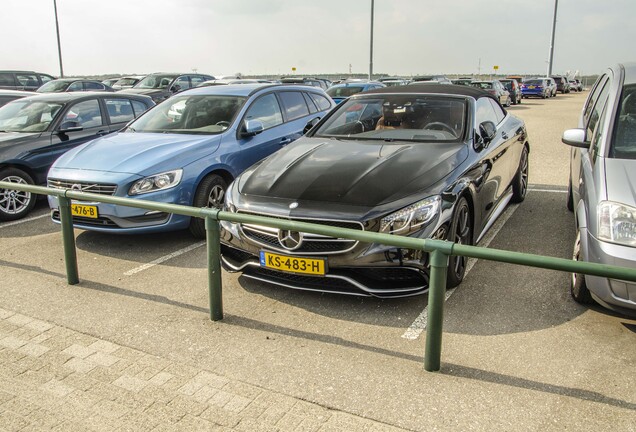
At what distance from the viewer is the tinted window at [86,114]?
8.14 metres

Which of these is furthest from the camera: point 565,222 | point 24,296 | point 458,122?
point 565,222

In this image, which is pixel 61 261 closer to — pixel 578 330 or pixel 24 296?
pixel 24 296

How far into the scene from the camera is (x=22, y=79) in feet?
66.5

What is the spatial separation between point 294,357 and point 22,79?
20747mm

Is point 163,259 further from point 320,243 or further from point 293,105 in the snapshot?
point 293,105

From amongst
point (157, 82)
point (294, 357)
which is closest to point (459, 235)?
point (294, 357)

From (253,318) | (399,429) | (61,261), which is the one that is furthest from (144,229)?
(399,429)

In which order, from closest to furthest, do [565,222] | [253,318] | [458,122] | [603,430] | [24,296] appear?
1. [603,430]
2. [253,318]
3. [24,296]
4. [458,122]
5. [565,222]

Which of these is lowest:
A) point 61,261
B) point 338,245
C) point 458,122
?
point 61,261

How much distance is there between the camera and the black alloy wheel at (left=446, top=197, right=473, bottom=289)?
439cm

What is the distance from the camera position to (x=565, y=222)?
6523 millimetres

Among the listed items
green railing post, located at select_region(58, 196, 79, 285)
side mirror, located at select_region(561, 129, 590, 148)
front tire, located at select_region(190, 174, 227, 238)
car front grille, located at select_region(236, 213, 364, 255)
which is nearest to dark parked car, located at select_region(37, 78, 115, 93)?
front tire, located at select_region(190, 174, 227, 238)

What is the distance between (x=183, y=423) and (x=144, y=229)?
3.10m

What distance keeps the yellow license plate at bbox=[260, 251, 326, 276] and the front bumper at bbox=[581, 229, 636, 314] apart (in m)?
1.85
